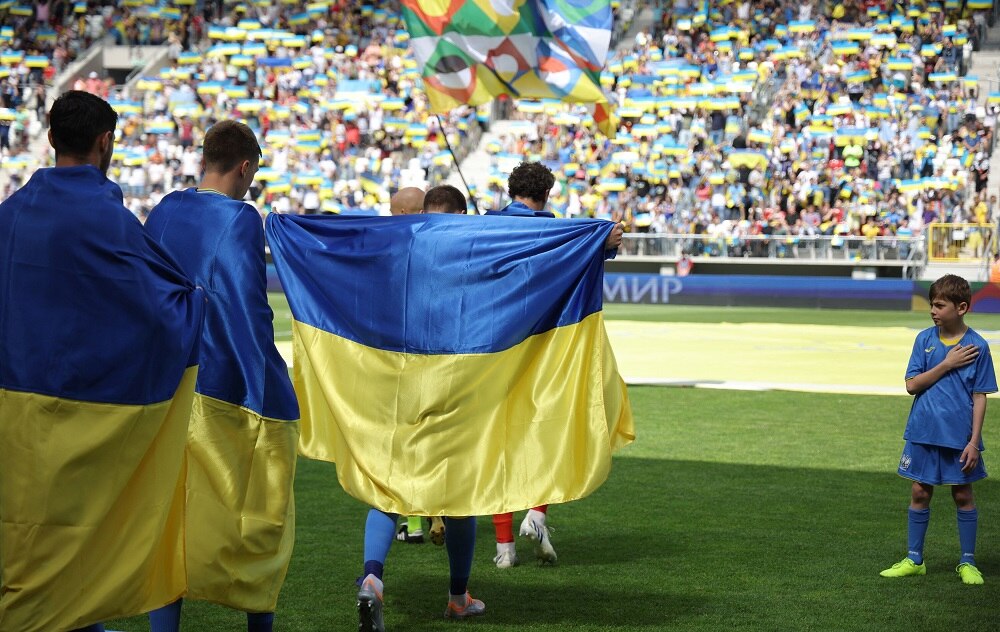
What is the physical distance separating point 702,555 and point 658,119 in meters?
25.8

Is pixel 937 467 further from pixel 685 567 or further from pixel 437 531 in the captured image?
pixel 437 531

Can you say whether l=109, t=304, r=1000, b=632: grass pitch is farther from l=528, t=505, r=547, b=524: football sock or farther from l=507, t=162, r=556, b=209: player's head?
l=507, t=162, r=556, b=209: player's head

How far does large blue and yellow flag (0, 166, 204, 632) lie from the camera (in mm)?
3584

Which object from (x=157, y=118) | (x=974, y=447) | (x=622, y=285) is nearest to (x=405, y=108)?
(x=157, y=118)

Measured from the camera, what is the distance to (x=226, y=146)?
4430 mm

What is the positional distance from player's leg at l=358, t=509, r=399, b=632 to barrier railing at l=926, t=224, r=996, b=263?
2016 centimetres

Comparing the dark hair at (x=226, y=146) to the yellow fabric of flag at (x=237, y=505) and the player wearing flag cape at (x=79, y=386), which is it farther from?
the yellow fabric of flag at (x=237, y=505)

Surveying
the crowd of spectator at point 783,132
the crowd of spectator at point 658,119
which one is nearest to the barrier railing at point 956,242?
the crowd of spectator at point 783,132

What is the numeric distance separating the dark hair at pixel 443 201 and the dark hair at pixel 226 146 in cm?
186

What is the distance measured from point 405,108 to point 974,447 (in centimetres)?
2959

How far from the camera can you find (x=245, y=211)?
173 inches

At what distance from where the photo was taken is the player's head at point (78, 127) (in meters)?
3.73

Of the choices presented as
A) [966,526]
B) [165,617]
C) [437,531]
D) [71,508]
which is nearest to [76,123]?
[71,508]

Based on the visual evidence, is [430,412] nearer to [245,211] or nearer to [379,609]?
[379,609]
